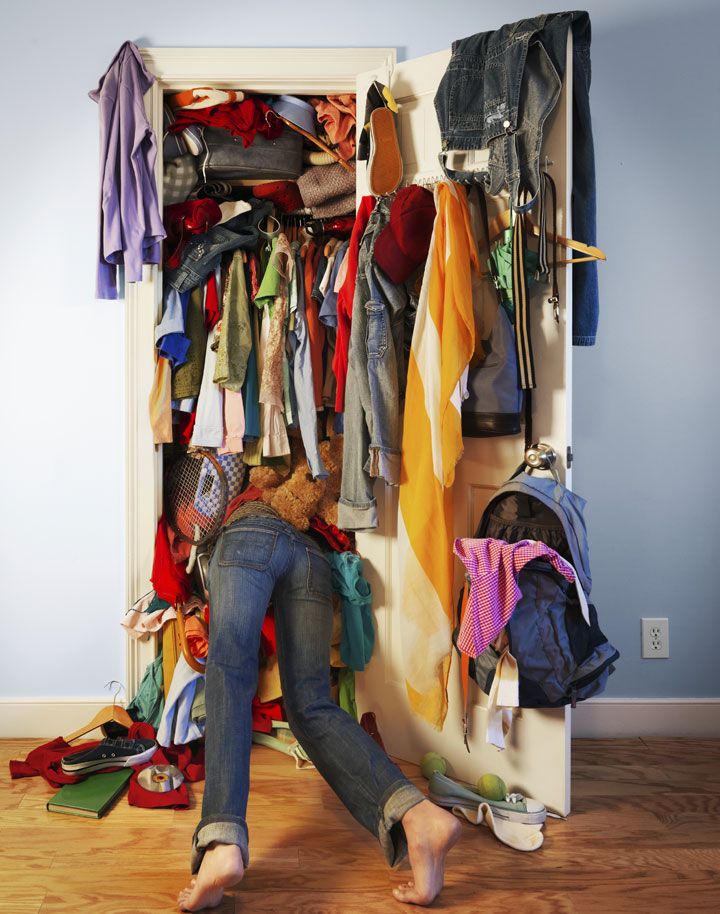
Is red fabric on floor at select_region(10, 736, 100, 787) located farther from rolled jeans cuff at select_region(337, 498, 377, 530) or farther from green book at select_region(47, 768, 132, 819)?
rolled jeans cuff at select_region(337, 498, 377, 530)

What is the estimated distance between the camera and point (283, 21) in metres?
2.40

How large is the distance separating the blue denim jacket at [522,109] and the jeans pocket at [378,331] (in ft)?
1.28

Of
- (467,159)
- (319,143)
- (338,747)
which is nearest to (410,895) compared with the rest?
(338,747)

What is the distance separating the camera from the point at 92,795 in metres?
2.05

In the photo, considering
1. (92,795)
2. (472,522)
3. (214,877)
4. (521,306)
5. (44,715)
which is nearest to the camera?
(214,877)

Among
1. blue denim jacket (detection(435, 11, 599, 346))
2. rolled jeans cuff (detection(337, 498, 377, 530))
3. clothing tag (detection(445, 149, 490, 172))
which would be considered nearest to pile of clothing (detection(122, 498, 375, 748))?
rolled jeans cuff (detection(337, 498, 377, 530))

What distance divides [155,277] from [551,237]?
1201mm

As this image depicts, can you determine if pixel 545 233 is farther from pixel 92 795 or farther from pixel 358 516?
pixel 92 795

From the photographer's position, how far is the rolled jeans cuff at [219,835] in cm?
160

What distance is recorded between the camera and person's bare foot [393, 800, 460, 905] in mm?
1612

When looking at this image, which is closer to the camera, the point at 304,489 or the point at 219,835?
the point at 219,835

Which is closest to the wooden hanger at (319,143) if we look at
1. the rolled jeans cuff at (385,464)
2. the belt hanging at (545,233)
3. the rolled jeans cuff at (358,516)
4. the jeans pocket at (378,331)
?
the jeans pocket at (378,331)

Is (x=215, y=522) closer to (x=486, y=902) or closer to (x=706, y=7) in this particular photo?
(x=486, y=902)

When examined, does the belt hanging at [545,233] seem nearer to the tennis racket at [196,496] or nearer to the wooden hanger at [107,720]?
the tennis racket at [196,496]
